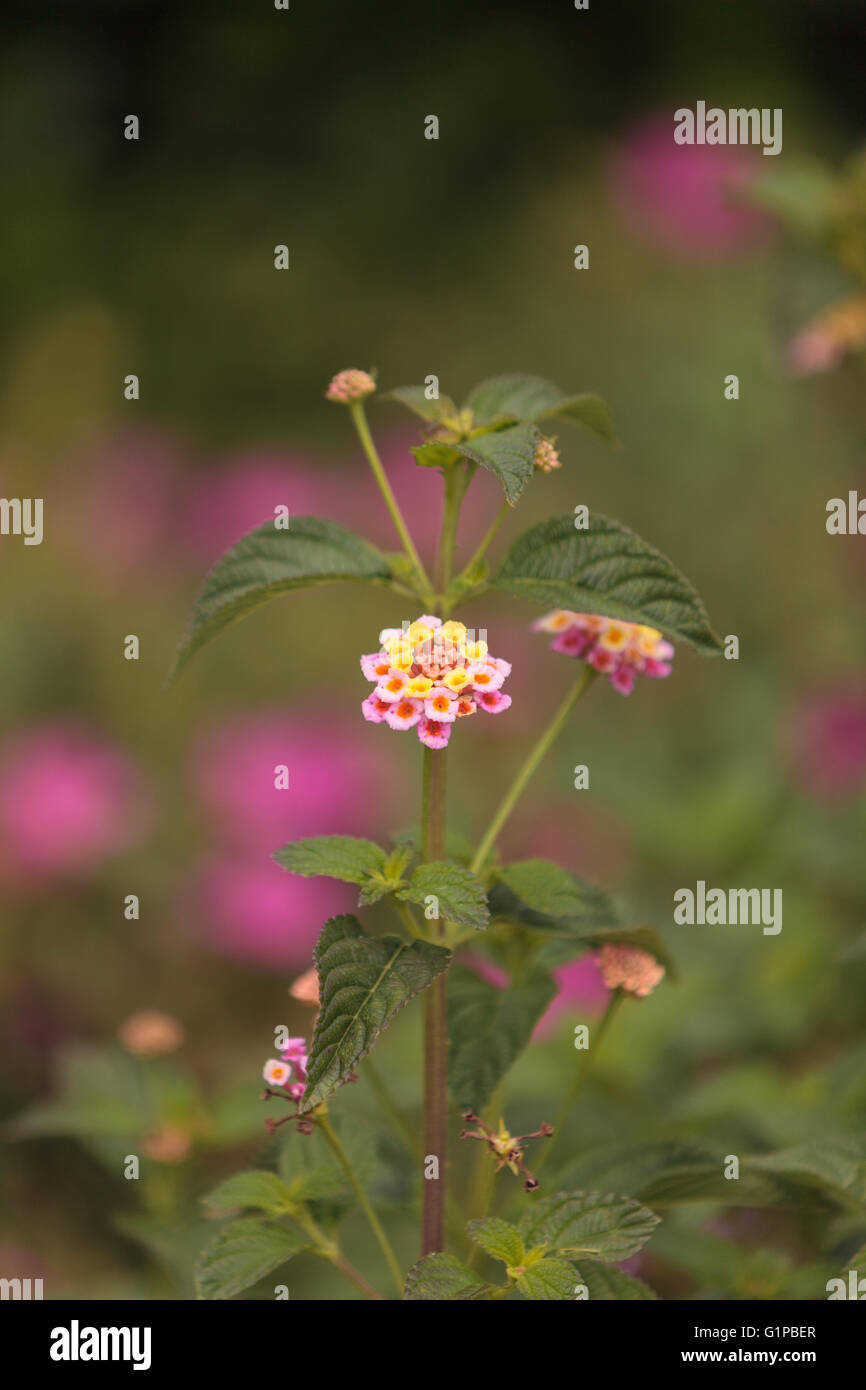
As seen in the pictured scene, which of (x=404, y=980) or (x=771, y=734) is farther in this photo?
(x=771, y=734)

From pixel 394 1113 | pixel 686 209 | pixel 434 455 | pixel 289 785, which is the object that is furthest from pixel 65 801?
pixel 686 209

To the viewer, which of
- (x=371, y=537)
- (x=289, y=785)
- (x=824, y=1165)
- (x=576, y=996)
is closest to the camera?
(x=824, y=1165)

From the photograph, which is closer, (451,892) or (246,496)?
(451,892)

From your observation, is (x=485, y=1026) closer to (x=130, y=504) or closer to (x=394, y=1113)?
(x=394, y=1113)

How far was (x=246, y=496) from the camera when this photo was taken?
7.26ft

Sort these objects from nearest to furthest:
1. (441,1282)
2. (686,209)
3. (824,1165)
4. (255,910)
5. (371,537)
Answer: (441,1282), (824,1165), (255,910), (371,537), (686,209)

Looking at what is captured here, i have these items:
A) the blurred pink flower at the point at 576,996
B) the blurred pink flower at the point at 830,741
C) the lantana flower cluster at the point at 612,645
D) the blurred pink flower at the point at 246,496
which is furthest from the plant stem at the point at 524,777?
the blurred pink flower at the point at 246,496

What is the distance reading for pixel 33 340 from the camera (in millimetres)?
2586

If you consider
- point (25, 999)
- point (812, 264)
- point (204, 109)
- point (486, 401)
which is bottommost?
point (25, 999)

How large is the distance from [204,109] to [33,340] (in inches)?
26.9

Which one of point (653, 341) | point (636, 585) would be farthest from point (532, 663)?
point (636, 585)

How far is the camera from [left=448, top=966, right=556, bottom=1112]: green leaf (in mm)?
658

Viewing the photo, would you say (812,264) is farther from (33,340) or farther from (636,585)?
(33,340)

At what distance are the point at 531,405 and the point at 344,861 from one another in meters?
0.26
